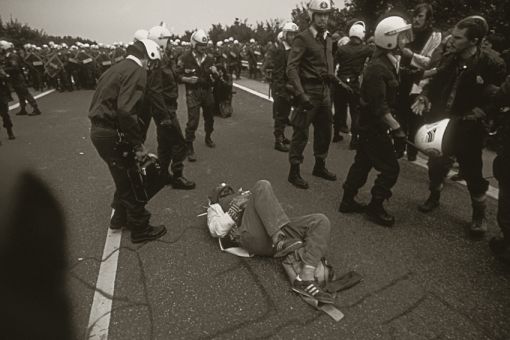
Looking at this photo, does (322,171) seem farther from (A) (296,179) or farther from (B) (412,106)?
(B) (412,106)

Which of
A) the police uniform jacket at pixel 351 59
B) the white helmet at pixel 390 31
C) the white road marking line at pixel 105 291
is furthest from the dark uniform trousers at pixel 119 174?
the police uniform jacket at pixel 351 59

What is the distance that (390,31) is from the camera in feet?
10.7

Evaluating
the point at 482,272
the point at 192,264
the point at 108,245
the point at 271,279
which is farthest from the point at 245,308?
the point at 482,272

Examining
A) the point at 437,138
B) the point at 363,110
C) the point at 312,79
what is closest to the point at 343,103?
the point at 312,79

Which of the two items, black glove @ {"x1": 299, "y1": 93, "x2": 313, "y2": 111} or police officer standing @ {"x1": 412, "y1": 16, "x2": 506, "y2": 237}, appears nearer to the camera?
police officer standing @ {"x1": 412, "y1": 16, "x2": 506, "y2": 237}

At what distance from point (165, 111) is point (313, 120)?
2.01m

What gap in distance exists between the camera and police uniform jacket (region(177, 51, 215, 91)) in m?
5.73

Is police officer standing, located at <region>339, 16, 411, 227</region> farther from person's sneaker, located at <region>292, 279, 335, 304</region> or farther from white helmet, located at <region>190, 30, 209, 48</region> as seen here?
white helmet, located at <region>190, 30, 209, 48</region>

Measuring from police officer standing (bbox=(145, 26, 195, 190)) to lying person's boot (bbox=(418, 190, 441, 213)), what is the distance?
9.71 ft

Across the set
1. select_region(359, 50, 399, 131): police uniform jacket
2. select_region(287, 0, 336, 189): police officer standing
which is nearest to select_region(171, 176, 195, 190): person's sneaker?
select_region(287, 0, 336, 189): police officer standing

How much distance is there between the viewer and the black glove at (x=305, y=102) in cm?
428

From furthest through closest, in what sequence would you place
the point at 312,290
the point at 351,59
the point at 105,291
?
the point at 351,59, the point at 105,291, the point at 312,290

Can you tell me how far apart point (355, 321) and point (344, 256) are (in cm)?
82

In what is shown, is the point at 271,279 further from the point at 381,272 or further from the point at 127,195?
the point at 127,195
